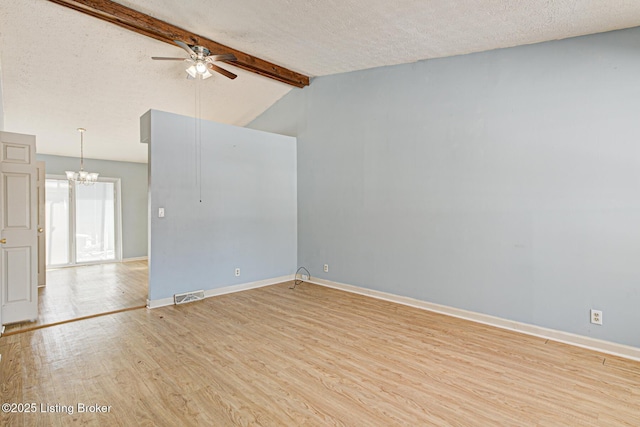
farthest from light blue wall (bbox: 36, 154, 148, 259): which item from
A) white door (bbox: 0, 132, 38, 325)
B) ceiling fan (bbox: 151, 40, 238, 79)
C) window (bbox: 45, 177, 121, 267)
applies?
ceiling fan (bbox: 151, 40, 238, 79)

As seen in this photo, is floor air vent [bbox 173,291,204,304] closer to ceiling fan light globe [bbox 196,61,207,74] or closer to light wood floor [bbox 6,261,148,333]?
light wood floor [bbox 6,261,148,333]

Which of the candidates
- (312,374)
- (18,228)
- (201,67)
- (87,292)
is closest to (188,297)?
(87,292)

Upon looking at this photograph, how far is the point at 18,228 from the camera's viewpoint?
3.62 meters

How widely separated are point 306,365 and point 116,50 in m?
4.31

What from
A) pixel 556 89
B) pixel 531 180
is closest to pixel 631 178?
pixel 531 180

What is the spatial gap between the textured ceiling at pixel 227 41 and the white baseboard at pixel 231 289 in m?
3.14

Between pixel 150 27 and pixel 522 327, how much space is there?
17.0 ft

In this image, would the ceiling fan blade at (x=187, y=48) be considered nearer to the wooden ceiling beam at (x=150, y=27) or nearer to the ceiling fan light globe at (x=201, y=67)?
the ceiling fan light globe at (x=201, y=67)

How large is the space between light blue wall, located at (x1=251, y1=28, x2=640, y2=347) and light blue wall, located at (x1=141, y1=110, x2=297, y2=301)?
2.96 feet

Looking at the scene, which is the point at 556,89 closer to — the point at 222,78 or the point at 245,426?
the point at 245,426

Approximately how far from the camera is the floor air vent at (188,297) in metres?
4.46

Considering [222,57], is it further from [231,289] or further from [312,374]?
[312,374]

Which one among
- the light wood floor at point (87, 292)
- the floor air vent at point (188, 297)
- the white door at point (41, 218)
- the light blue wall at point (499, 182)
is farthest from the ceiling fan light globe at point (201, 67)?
the white door at point (41, 218)

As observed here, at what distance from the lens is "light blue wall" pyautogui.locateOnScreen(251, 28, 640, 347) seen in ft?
9.64
